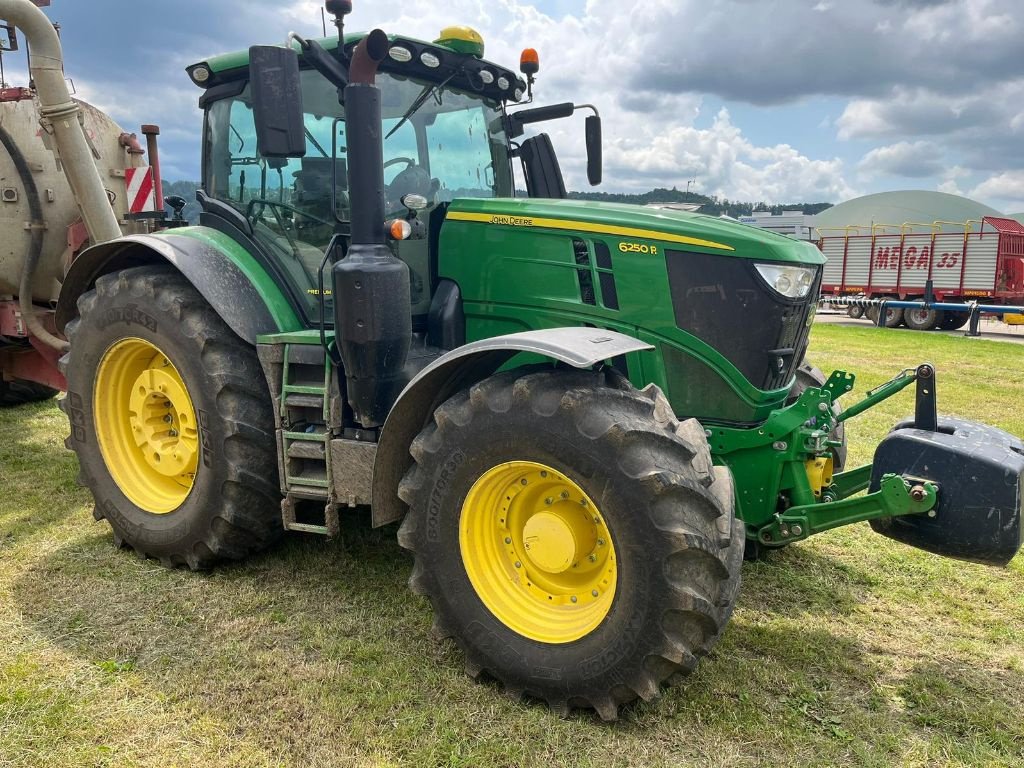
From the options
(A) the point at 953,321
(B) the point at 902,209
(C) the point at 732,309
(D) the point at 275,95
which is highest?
(B) the point at 902,209

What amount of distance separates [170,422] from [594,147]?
289 centimetres

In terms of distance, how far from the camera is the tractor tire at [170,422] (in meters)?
3.68

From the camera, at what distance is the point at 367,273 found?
3133 mm

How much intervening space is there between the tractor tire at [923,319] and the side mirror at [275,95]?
1921 centimetres

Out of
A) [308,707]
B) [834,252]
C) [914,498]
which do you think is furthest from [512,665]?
[834,252]

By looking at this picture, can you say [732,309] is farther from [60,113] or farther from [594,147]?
[60,113]

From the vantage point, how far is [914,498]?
9.33 ft

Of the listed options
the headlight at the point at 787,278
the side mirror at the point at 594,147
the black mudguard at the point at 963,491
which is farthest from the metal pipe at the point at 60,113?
the black mudguard at the point at 963,491

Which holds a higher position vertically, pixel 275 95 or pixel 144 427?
pixel 275 95

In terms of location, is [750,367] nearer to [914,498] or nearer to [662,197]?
[914,498]

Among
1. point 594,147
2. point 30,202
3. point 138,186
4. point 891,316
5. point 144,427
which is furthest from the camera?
point 891,316

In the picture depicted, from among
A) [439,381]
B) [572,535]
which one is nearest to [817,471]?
[572,535]

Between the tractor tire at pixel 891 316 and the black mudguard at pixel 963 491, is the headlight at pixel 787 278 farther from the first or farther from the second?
the tractor tire at pixel 891 316

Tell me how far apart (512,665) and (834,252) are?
22.6m
